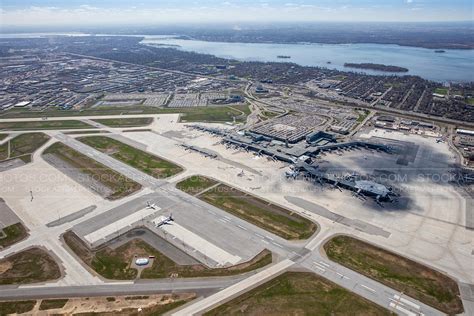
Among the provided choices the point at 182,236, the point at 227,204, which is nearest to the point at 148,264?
the point at 182,236

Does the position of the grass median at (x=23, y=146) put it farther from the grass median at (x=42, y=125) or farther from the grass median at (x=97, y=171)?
the grass median at (x=42, y=125)

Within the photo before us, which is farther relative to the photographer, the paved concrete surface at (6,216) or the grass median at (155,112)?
the grass median at (155,112)

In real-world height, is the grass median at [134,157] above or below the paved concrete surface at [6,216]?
above

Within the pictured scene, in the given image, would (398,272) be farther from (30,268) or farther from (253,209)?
(30,268)

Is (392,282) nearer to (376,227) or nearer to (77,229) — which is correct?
(376,227)

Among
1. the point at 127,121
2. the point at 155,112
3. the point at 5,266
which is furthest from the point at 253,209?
the point at 155,112

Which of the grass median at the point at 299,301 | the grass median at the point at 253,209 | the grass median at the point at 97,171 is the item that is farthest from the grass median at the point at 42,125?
the grass median at the point at 299,301

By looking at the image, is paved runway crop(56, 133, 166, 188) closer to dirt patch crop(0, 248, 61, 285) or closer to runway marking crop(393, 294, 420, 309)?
dirt patch crop(0, 248, 61, 285)
